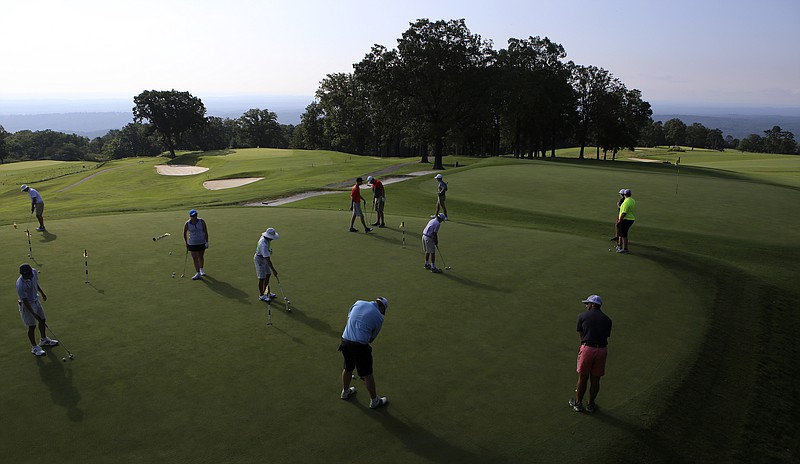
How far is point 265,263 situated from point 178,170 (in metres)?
63.2

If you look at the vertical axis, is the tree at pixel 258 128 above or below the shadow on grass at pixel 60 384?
above

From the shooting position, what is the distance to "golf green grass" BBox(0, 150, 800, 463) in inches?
342

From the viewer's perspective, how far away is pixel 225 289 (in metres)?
15.5

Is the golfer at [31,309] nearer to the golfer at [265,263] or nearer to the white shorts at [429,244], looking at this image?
the golfer at [265,263]

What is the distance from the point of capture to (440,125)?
187 ft

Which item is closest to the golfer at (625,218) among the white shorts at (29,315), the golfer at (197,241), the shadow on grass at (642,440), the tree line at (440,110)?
the shadow on grass at (642,440)

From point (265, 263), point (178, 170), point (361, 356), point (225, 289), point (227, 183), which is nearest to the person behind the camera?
point (361, 356)

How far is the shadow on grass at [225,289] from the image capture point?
49.0 feet

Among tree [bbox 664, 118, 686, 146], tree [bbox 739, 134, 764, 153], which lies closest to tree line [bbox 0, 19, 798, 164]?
tree [bbox 739, 134, 764, 153]

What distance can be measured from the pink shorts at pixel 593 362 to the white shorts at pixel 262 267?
857 cm

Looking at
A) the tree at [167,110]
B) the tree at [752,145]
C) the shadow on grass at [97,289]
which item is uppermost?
the tree at [167,110]

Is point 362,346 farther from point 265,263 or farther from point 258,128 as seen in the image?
point 258,128

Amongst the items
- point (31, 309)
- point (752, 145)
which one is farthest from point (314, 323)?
point (752, 145)

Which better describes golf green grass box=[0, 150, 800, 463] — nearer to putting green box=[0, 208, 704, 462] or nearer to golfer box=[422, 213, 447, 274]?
putting green box=[0, 208, 704, 462]
